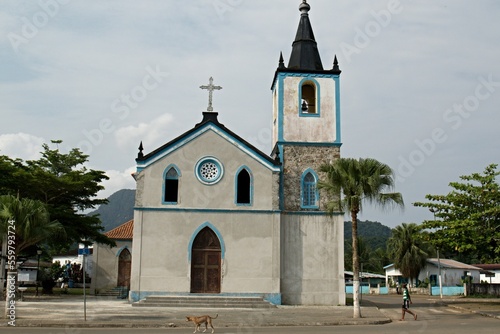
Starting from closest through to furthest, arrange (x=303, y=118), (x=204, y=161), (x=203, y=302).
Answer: (x=203, y=302), (x=204, y=161), (x=303, y=118)

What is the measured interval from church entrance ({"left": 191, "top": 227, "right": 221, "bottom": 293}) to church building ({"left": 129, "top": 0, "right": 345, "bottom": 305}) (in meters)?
0.05

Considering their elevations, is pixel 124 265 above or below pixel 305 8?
below

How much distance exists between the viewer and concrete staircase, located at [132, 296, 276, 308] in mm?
24422

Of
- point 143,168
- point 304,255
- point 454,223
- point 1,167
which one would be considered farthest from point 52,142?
point 454,223

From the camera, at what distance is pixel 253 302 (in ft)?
82.1

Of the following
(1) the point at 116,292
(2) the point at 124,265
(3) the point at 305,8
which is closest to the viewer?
(3) the point at 305,8

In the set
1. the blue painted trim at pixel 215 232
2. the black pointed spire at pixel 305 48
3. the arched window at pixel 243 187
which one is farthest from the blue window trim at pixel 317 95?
the blue painted trim at pixel 215 232

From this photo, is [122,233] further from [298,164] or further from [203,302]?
[298,164]

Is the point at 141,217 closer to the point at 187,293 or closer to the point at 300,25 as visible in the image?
the point at 187,293

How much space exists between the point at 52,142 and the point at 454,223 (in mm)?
42465

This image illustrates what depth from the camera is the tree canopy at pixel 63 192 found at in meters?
31.2

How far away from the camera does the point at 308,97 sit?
29.9 m

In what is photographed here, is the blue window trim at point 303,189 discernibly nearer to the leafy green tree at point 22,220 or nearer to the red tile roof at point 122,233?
the leafy green tree at point 22,220

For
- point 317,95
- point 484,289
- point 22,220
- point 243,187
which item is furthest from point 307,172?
point 484,289
